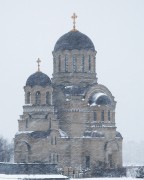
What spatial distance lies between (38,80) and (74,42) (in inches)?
200

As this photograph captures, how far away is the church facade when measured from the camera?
5286cm

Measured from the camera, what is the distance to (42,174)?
4609cm

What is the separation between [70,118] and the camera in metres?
54.8

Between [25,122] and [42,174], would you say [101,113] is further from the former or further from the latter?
[42,174]

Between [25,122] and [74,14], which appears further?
[74,14]

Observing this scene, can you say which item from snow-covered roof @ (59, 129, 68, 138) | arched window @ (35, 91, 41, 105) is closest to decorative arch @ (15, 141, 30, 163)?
snow-covered roof @ (59, 129, 68, 138)

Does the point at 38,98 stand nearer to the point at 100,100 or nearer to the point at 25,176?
the point at 100,100

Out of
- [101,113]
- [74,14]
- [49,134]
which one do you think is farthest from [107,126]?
[74,14]

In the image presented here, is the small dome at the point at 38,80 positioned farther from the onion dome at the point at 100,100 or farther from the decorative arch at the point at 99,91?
the onion dome at the point at 100,100

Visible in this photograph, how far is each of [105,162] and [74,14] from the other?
39.5 feet

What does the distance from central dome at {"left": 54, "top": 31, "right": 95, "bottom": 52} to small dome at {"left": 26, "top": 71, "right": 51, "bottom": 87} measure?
3676 millimetres

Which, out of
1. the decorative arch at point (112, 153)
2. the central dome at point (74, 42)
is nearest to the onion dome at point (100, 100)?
the decorative arch at point (112, 153)

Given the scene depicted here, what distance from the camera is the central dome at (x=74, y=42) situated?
57.0 metres

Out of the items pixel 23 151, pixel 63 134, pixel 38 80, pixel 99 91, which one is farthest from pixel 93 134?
pixel 38 80
